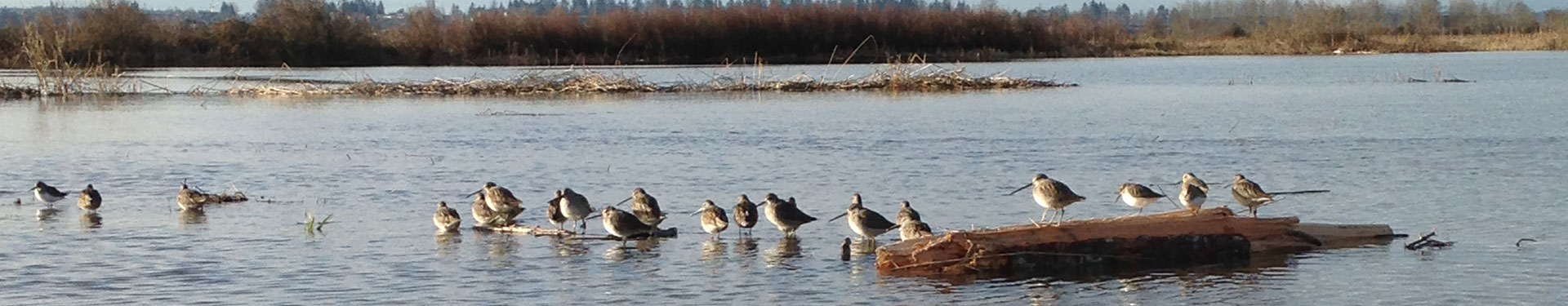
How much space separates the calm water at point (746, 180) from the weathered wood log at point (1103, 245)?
0.22m

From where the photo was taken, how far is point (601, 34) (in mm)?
60188

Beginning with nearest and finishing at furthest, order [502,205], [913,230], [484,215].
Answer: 1. [913,230]
2. [484,215]
3. [502,205]

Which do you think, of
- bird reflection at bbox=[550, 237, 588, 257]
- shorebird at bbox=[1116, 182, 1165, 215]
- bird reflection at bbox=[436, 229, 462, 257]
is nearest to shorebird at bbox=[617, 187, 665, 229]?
bird reflection at bbox=[550, 237, 588, 257]

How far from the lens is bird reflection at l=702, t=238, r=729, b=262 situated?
11258 mm

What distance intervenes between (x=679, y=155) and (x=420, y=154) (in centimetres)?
272

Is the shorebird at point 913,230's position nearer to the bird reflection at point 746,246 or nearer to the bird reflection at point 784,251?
the bird reflection at point 784,251

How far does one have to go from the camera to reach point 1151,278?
10.1 metres

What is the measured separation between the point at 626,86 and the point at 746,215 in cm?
2428

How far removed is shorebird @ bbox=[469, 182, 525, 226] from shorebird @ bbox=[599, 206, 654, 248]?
121cm

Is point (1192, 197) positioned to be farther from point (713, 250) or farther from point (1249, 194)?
point (713, 250)

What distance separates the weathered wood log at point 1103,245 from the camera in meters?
10.3

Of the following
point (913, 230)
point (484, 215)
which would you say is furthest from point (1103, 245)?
point (484, 215)

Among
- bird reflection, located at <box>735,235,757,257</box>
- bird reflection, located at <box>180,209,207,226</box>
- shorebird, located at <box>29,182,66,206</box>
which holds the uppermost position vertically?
shorebird, located at <box>29,182,66,206</box>

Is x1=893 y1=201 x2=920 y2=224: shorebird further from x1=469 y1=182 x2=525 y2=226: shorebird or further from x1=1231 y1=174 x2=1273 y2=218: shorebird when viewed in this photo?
x1=469 y1=182 x2=525 y2=226: shorebird
